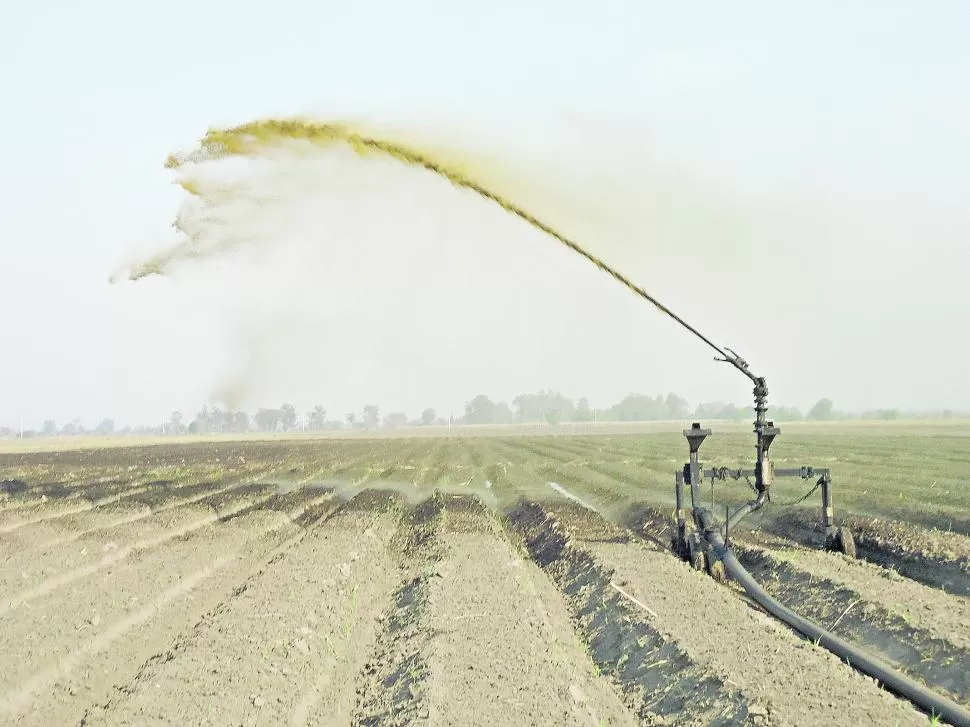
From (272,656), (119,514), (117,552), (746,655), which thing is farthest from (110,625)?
(119,514)

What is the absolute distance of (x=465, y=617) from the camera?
8.13m

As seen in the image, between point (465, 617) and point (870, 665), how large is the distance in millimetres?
3628

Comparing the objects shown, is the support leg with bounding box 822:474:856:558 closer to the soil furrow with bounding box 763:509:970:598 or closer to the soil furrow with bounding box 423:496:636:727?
the soil furrow with bounding box 763:509:970:598

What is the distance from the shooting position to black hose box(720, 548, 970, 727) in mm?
5391

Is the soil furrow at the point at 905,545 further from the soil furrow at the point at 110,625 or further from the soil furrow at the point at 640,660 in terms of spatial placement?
the soil furrow at the point at 110,625

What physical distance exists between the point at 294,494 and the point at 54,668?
1525 centimetres

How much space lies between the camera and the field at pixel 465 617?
5.95 meters

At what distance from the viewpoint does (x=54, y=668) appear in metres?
7.07

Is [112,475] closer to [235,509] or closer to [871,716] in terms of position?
[235,509]

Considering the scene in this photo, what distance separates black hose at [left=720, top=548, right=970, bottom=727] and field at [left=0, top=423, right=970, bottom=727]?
165 millimetres

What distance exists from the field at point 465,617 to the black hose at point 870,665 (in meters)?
0.16

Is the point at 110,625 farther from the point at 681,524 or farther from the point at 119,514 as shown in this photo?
the point at 119,514

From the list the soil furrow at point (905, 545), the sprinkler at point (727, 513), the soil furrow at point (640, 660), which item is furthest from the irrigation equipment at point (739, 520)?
the soil furrow at point (640, 660)

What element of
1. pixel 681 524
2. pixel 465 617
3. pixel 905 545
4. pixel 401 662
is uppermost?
pixel 681 524
